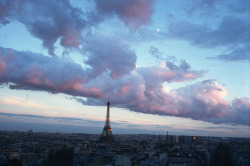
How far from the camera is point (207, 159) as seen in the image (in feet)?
228

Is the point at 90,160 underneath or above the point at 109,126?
underneath

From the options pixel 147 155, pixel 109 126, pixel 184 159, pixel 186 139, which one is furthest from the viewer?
pixel 186 139

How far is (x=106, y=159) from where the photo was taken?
202 ft

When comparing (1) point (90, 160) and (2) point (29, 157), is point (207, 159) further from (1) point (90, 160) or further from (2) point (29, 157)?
(2) point (29, 157)

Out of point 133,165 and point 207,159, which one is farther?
point 207,159

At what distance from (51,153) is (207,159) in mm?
46787

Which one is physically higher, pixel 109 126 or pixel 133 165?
pixel 109 126

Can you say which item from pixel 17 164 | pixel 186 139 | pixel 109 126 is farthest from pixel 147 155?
pixel 186 139

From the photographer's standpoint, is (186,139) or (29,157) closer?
(29,157)

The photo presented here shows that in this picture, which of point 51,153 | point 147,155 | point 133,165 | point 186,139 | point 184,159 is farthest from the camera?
point 186,139

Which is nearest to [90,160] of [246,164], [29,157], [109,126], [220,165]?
[29,157]

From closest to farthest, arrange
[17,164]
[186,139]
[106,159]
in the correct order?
1. [17,164]
2. [106,159]
3. [186,139]

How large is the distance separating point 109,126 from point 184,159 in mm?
58746

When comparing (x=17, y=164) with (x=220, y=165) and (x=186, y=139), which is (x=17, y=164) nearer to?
(x=220, y=165)
